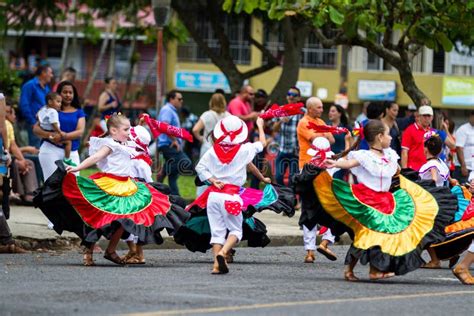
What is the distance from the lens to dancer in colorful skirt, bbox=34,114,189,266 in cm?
1363

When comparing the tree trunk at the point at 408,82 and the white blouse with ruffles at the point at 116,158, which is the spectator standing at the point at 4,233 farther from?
the tree trunk at the point at 408,82

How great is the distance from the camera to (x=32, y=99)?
65.3 feet

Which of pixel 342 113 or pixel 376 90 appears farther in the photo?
Result: pixel 376 90

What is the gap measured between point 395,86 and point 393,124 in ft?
103

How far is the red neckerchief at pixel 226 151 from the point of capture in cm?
1371

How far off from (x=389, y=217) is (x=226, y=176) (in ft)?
6.35

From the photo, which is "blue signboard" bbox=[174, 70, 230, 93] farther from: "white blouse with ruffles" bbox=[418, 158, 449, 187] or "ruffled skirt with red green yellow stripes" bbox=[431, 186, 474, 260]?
"ruffled skirt with red green yellow stripes" bbox=[431, 186, 474, 260]

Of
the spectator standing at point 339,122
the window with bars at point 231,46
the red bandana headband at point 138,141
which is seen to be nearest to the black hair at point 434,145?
the red bandana headband at point 138,141

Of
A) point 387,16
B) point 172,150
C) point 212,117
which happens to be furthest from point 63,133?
point 387,16

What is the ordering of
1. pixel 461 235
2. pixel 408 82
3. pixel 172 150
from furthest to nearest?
pixel 408 82, pixel 172 150, pixel 461 235

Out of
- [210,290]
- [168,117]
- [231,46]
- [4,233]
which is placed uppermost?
[168,117]

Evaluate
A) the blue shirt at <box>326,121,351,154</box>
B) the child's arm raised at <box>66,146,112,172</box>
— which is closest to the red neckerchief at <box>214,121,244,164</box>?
the child's arm raised at <box>66,146,112,172</box>

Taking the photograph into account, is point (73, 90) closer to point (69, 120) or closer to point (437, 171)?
point (69, 120)

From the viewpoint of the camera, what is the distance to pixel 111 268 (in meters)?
13.6
